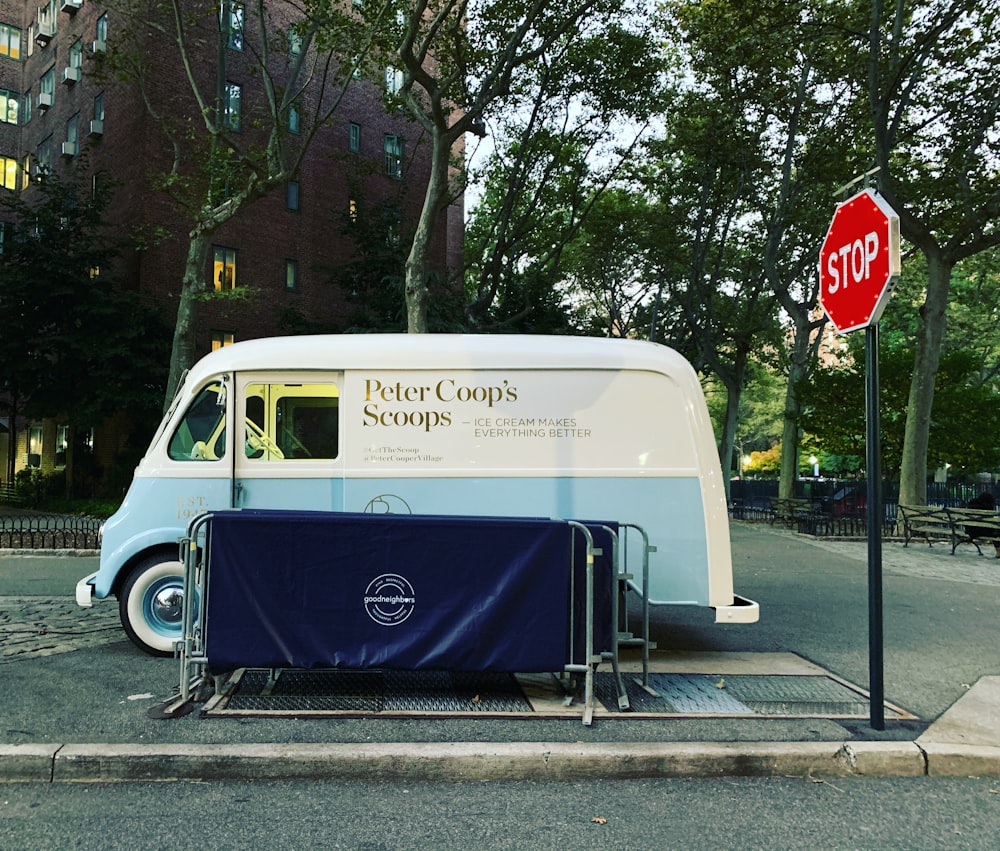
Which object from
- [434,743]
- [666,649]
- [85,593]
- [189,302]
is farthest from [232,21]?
[434,743]

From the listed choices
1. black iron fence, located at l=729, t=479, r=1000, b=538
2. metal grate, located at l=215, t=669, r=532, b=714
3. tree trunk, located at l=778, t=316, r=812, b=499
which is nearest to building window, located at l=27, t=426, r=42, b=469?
black iron fence, located at l=729, t=479, r=1000, b=538

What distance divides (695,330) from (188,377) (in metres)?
22.7

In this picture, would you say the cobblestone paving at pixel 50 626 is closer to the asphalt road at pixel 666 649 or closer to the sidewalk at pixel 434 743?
the asphalt road at pixel 666 649

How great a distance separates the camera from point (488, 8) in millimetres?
18406

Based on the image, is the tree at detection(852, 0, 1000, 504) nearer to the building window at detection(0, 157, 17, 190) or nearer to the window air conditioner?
the window air conditioner

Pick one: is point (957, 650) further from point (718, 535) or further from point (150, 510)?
point (150, 510)

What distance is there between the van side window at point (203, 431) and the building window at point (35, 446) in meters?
27.9

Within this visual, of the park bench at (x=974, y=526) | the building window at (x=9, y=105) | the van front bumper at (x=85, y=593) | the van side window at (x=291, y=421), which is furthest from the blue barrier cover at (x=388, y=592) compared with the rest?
the building window at (x=9, y=105)

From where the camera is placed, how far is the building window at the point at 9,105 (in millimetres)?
35844

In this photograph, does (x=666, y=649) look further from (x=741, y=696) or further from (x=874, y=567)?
(x=874, y=567)

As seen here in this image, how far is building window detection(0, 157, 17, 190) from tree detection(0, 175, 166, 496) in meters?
15.2

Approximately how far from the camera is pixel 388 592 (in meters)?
5.59

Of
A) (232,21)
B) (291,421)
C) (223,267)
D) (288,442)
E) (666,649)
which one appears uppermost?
(232,21)

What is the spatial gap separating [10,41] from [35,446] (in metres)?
17.9
